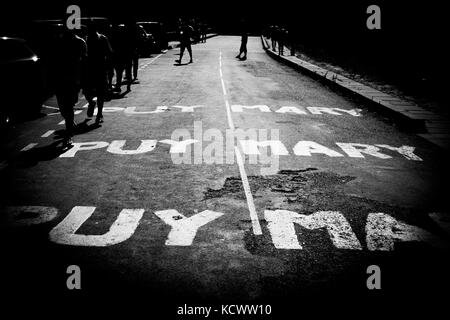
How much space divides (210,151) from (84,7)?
39363mm

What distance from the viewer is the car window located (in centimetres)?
912

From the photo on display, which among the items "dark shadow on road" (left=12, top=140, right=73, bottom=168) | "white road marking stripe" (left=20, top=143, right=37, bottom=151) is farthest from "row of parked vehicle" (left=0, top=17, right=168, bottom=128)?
"dark shadow on road" (left=12, top=140, right=73, bottom=168)

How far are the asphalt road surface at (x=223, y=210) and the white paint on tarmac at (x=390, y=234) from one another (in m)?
0.01

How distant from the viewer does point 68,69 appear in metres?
7.20

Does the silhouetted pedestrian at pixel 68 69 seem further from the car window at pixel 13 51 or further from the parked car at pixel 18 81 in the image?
the car window at pixel 13 51

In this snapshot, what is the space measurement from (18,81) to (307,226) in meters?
7.87

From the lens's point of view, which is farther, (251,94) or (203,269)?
(251,94)

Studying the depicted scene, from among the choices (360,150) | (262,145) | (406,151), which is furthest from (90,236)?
(406,151)

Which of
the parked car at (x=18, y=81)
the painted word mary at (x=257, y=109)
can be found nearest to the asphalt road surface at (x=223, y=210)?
the parked car at (x=18, y=81)

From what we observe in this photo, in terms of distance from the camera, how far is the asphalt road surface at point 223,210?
139 inches

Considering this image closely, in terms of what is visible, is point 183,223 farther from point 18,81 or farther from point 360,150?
point 18,81

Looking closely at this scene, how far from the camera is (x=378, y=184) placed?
5824 mm
